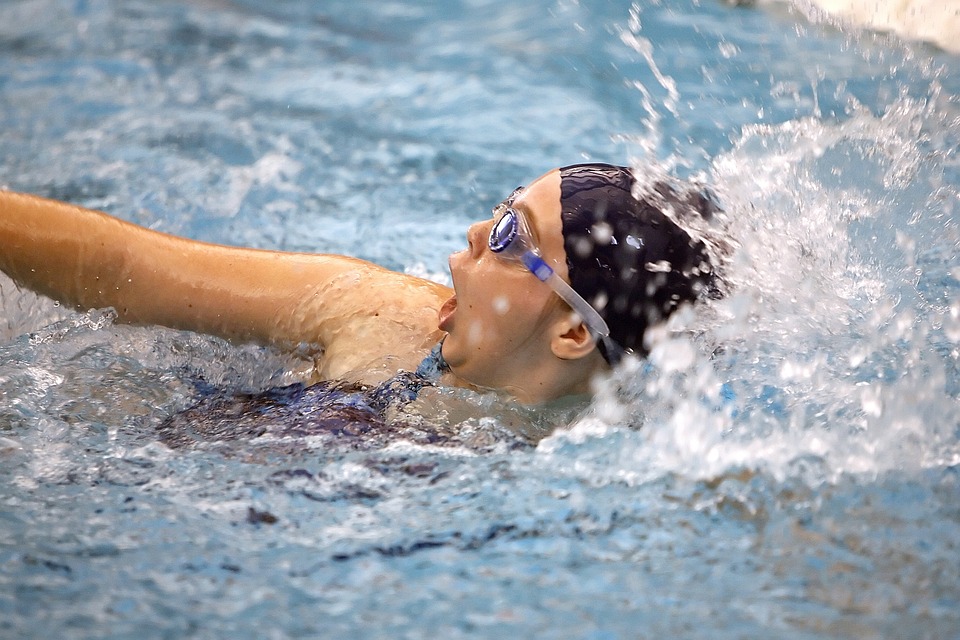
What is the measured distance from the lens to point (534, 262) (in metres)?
2.28

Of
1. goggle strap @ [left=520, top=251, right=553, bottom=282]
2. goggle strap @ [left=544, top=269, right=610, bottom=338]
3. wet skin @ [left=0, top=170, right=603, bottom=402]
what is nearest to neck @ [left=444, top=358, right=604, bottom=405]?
wet skin @ [left=0, top=170, right=603, bottom=402]

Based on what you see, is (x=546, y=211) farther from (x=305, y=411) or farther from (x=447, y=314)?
(x=305, y=411)

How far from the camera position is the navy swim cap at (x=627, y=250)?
2.21 m

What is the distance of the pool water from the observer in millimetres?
1824

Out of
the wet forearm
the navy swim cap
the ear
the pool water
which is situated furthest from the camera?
the wet forearm

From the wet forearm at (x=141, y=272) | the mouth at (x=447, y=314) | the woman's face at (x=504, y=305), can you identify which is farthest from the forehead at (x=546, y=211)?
the wet forearm at (x=141, y=272)

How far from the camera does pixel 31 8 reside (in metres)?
6.11

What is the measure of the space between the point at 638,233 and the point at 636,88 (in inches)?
130

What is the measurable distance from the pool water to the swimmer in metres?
0.10

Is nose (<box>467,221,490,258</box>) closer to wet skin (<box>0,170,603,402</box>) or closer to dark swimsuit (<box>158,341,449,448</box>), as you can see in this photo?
wet skin (<box>0,170,603,402</box>)

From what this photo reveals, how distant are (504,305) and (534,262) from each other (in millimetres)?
125

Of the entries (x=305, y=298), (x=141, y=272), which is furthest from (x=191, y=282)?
(x=305, y=298)

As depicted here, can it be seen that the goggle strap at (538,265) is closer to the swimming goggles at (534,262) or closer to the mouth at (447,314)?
the swimming goggles at (534,262)

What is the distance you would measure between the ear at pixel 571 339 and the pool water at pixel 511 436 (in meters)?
0.15
